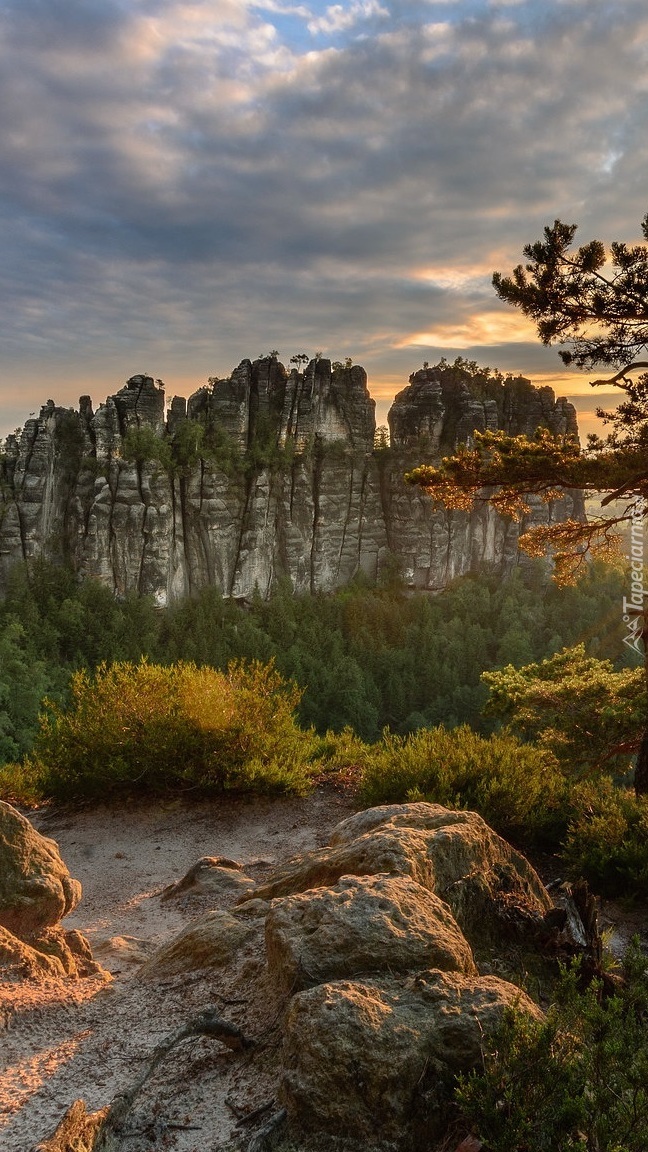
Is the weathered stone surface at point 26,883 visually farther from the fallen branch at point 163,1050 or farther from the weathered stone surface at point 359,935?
the weathered stone surface at point 359,935

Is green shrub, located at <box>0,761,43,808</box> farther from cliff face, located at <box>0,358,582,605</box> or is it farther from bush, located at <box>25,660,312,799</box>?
cliff face, located at <box>0,358,582,605</box>

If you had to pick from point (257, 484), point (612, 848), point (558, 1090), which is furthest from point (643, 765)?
point (257, 484)

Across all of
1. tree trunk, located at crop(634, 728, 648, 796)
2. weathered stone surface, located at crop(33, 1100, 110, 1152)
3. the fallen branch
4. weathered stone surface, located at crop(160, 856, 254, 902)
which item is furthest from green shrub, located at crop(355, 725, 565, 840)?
weathered stone surface, located at crop(33, 1100, 110, 1152)

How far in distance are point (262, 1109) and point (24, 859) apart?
2.70m

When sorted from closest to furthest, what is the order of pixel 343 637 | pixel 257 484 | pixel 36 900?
1. pixel 36 900
2. pixel 343 637
3. pixel 257 484

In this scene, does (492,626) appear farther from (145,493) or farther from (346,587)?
(145,493)

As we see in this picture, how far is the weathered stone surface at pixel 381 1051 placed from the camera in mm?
2635

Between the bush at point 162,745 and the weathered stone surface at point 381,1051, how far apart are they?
6.65 metres

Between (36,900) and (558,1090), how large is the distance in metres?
3.55

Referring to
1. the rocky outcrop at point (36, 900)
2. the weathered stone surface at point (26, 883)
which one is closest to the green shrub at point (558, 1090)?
the rocky outcrop at point (36, 900)

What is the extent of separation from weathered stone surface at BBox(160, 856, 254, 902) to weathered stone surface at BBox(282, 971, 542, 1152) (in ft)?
11.6

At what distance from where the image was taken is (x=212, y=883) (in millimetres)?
6457

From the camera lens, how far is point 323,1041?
2744mm

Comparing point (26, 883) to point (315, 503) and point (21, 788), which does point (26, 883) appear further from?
point (315, 503)
